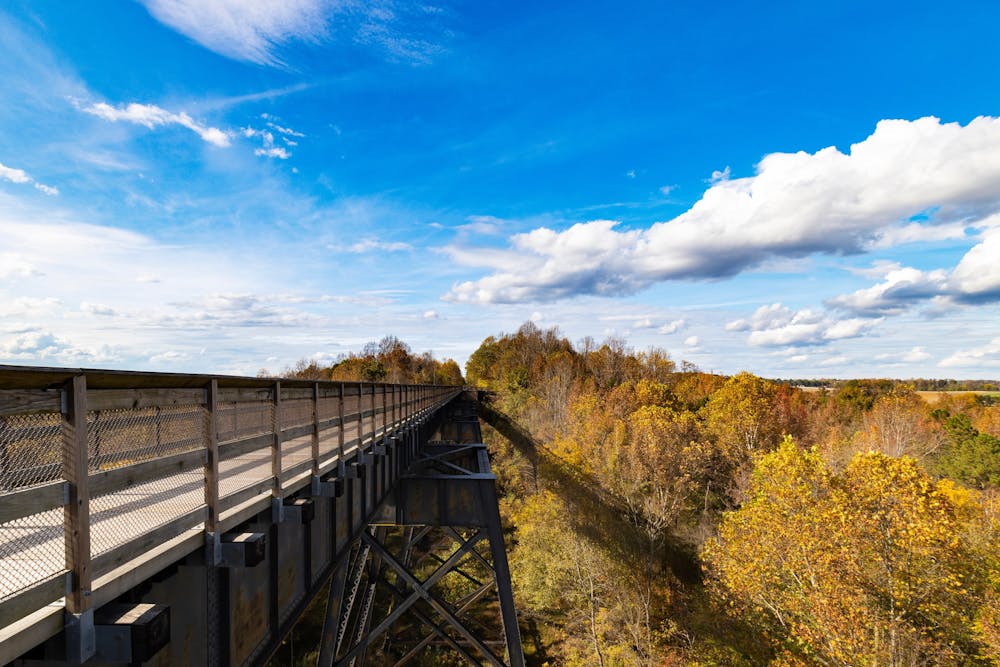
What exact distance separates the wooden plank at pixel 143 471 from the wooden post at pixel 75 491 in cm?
11

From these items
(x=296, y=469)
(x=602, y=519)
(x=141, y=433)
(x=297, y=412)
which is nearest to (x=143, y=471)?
(x=141, y=433)

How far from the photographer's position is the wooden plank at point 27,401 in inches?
87.8

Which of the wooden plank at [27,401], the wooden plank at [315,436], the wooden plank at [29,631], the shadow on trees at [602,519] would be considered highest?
the wooden plank at [27,401]

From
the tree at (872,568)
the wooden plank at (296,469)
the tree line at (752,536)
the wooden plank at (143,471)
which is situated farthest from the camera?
the tree line at (752,536)

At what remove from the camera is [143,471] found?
10.3 ft

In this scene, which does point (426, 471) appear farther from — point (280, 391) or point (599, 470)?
point (599, 470)

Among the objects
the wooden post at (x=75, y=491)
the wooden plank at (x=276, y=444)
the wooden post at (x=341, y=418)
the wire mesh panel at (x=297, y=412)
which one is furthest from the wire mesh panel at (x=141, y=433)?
the wooden post at (x=341, y=418)

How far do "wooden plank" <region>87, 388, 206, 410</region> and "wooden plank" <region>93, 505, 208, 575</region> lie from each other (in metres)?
0.82

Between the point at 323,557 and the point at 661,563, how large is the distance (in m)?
27.5

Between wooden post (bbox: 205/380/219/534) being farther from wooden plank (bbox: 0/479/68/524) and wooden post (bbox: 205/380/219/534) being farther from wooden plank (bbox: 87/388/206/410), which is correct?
wooden plank (bbox: 0/479/68/524)

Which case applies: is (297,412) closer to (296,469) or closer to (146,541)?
(296,469)

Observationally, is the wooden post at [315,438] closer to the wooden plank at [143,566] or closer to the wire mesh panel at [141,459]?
the wire mesh panel at [141,459]

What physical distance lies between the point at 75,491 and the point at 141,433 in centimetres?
73

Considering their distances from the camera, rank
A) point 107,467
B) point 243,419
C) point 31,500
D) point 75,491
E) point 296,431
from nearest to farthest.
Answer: point 31,500 → point 75,491 → point 107,467 → point 243,419 → point 296,431
